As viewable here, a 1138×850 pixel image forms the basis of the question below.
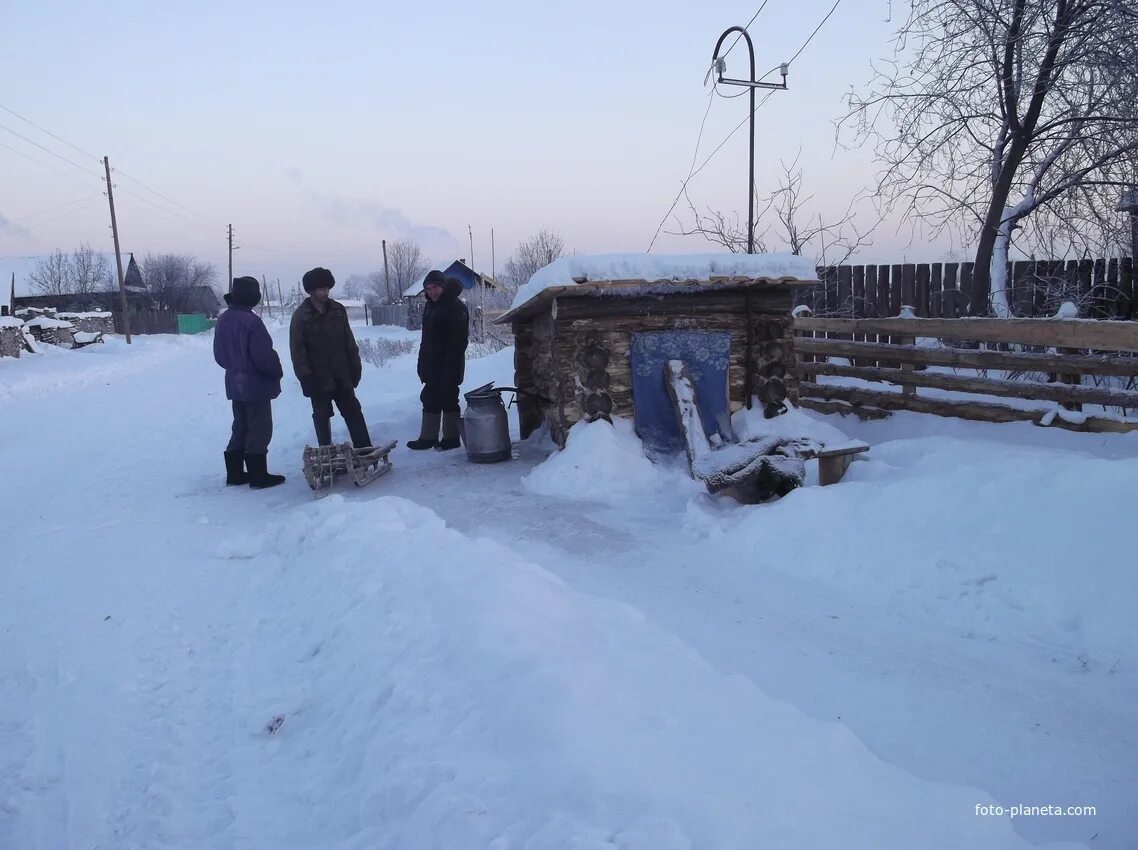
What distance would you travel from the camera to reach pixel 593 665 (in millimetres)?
2965

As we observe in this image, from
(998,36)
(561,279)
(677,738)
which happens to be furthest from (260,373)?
(998,36)

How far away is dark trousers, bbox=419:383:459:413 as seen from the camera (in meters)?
8.36

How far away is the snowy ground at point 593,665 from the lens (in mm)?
2309

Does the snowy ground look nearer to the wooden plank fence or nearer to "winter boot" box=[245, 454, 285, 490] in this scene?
"winter boot" box=[245, 454, 285, 490]

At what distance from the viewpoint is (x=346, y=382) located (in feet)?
24.4

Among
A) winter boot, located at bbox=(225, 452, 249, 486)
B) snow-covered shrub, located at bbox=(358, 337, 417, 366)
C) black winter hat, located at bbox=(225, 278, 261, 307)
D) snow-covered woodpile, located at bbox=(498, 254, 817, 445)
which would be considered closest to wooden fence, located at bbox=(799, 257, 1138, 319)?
snow-covered woodpile, located at bbox=(498, 254, 817, 445)

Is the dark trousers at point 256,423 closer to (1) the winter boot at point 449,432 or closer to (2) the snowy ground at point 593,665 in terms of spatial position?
(2) the snowy ground at point 593,665

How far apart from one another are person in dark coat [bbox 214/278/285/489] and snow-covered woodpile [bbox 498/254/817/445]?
101 inches

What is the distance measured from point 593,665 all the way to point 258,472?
5112 millimetres

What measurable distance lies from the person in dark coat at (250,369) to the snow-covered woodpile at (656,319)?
101 inches

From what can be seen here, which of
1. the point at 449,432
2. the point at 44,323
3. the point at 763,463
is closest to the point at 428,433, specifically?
the point at 449,432

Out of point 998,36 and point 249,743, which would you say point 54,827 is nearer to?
point 249,743

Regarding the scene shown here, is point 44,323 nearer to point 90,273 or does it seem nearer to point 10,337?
point 10,337

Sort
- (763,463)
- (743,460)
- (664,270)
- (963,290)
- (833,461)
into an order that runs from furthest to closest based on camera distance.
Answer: (963,290) < (664,270) < (743,460) < (763,463) < (833,461)
